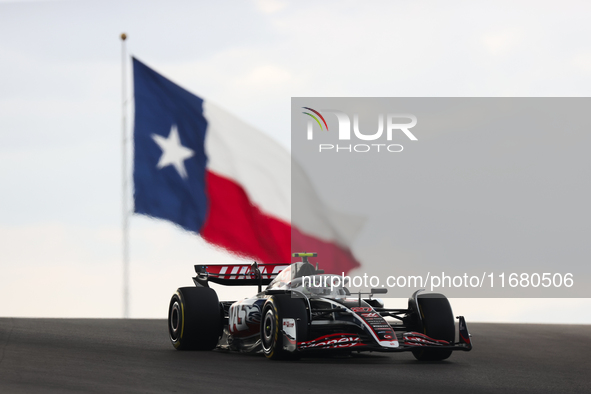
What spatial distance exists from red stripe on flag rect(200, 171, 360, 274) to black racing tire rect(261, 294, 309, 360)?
5193 millimetres

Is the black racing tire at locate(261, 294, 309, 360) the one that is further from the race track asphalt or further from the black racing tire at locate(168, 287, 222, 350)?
the black racing tire at locate(168, 287, 222, 350)

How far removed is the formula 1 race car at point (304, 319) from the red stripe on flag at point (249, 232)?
9.15ft

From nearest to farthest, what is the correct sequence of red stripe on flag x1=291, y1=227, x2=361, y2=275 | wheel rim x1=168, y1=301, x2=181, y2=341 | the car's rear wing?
1. wheel rim x1=168, y1=301, x2=181, y2=341
2. the car's rear wing
3. red stripe on flag x1=291, y1=227, x2=361, y2=275

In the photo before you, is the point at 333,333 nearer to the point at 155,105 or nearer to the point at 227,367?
the point at 227,367

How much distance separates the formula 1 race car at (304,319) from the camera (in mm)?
11641

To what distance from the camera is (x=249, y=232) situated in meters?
18.4

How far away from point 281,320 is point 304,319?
1.07 ft

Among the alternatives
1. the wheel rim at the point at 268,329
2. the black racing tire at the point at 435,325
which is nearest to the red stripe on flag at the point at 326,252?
the black racing tire at the point at 435,325

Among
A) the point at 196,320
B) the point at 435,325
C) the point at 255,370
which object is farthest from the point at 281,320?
the point at 196,320

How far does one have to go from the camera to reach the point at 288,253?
1814 centimetres

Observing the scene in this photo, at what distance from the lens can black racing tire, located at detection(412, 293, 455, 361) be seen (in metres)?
12.5

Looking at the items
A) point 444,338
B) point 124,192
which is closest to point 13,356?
point 444,338

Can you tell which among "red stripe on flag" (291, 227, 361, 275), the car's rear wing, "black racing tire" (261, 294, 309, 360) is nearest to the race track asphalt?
"black racing tire" (261, 294, 309, 360)

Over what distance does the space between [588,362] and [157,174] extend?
9.76 m
